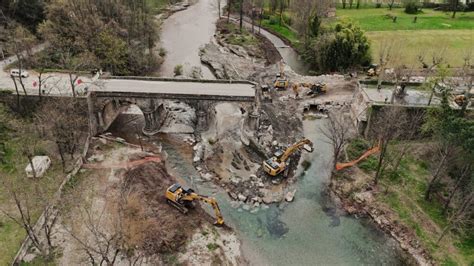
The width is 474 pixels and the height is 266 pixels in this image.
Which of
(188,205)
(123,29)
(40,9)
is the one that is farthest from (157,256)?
(40,9)

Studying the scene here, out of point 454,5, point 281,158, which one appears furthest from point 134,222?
point 454,5

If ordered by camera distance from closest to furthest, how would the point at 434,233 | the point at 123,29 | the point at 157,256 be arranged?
the point at 157,256
the point at 434,233
the point at 123,29

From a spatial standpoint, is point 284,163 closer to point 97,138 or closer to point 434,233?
point 434,233

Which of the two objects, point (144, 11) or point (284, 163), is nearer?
point (284, 163)

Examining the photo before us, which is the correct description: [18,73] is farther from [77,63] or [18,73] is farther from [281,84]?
[281,84]

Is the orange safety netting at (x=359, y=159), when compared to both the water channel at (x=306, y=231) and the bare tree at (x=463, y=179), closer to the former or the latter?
the water channel at (x=306, y=231)

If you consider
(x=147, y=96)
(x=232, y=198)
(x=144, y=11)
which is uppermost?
(x=144, y=11)

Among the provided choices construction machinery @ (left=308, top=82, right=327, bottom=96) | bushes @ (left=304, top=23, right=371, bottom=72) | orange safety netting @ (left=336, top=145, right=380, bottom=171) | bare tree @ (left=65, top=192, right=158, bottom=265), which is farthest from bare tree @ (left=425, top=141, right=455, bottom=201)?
bushes @ (left=304, top=23, right=371, bottom=72)
